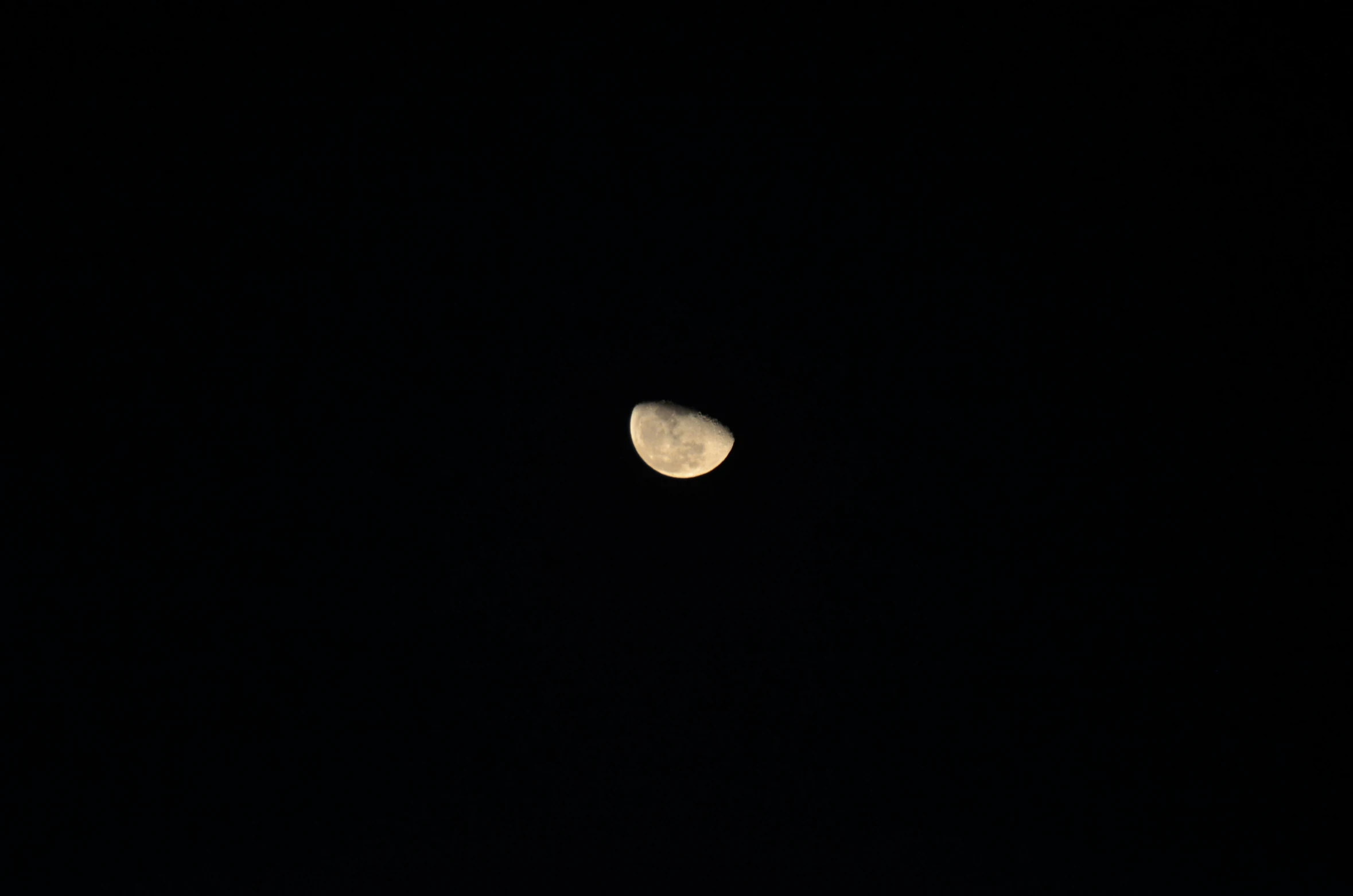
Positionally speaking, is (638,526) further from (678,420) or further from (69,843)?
(69,843)

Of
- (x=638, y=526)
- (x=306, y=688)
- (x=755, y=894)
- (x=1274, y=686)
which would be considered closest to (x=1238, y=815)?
(x=1274, y=686)

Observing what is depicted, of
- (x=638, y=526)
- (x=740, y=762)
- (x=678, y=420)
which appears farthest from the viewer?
(x=740, y=762)

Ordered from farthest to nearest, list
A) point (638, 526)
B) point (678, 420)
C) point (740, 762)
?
1. point (740, 762)
2. point (638, 526)
3. point (678, 420)

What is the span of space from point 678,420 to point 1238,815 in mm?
2458

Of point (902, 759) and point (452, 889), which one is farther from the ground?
point (902, 759)

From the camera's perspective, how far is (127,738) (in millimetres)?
2158

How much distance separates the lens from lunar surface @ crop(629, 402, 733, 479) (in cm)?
186

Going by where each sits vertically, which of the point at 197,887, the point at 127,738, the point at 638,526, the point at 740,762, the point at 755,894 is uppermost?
the point at 638,526

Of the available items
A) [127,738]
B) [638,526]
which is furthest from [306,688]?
[638,526]

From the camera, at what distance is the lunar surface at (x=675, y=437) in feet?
6.10

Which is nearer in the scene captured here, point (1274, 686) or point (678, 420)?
point (678, 420)

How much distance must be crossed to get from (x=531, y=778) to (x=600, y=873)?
0.42m

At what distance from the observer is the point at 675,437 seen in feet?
6.09

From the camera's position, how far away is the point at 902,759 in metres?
2.18
